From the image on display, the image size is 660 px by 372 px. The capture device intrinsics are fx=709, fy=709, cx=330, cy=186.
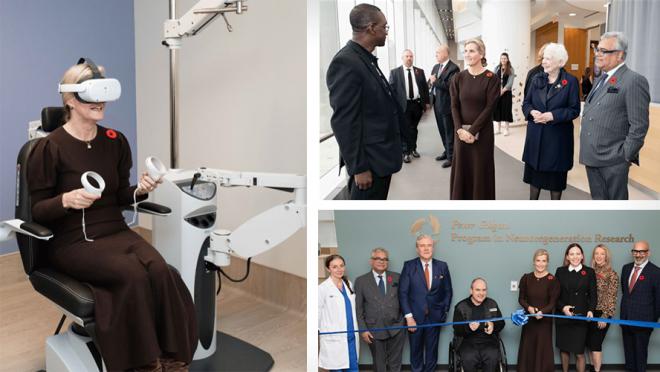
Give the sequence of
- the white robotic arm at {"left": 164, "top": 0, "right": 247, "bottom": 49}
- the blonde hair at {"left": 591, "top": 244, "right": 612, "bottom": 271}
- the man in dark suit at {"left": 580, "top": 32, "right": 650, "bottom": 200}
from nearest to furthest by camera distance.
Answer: the man in dark suit at {"left": 580, "top": 32, "right": 650, "bottom": 200}, the blonde hair at {"left": 591, "top": 244, "right": 612, "bottom": 271}, the white robotic arm at {"left": 164, "top": 0, "right": 247, "bottom": 49}

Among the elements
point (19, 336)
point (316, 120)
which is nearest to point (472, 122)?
point (316, 120)

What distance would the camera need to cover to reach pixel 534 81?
2.41 metres

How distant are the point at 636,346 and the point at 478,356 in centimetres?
54

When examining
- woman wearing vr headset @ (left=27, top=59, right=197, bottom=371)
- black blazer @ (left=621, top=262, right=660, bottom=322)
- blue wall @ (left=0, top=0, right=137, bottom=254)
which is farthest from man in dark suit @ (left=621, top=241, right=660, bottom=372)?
blue wall @ (left=0, top=0, right=137, bottom=254)

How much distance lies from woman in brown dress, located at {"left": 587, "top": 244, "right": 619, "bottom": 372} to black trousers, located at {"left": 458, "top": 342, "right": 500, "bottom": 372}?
33 centimetres

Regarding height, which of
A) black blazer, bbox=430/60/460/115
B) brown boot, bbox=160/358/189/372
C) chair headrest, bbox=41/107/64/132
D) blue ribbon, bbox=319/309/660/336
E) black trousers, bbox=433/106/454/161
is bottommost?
brown boot, bbox=160/358/189/372

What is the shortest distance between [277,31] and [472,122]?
1535 millimetres

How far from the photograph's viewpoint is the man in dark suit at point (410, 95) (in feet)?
7.89

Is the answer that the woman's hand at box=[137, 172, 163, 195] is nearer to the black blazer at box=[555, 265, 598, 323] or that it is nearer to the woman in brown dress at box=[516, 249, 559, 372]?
the woman in brown dress at box=[516, 249, 559, 372]

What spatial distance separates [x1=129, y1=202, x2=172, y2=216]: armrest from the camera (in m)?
2.92

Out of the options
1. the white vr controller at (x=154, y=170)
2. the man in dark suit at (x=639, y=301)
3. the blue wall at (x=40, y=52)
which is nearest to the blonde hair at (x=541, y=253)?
the man in dark suit at (x=639, y=301)

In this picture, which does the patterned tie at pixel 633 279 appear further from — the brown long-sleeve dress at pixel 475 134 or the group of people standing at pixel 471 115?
the brown long-sleeve dress at pixel 475 134

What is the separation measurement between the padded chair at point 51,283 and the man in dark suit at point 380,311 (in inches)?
37.1

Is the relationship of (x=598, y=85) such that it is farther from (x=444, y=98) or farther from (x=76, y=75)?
(x=76, y=75)
